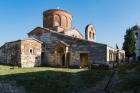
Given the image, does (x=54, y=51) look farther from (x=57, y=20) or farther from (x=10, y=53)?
(x=57, y=20)

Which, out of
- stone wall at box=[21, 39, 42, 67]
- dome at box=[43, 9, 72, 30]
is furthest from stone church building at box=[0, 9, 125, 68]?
dome at box=[43, 9, 72, 30]

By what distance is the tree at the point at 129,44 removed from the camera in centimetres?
4628

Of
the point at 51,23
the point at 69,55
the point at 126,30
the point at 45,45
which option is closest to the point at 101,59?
the point at 69,55

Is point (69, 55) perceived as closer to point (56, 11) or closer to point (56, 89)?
point (56, 11)

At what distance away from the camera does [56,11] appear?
106ft

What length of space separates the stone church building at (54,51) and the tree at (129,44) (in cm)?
1515

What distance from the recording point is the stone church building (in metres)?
25.5

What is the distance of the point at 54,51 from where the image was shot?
93.1 feet

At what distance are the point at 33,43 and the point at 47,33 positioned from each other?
3037mm

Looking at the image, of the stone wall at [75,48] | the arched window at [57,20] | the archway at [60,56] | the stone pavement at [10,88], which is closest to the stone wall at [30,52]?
the stone wall at [75,48]

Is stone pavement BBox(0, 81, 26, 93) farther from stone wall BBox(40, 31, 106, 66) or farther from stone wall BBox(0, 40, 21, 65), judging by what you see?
stone wall BBox(40, 31, 106, 66)

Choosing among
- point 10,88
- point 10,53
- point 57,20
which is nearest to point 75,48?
point 57,20

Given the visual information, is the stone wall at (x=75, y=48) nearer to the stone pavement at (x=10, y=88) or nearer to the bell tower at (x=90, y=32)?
the bell tower at (x=90, y=32)

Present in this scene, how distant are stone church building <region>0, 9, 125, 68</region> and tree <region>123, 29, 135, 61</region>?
15146 millimetres
